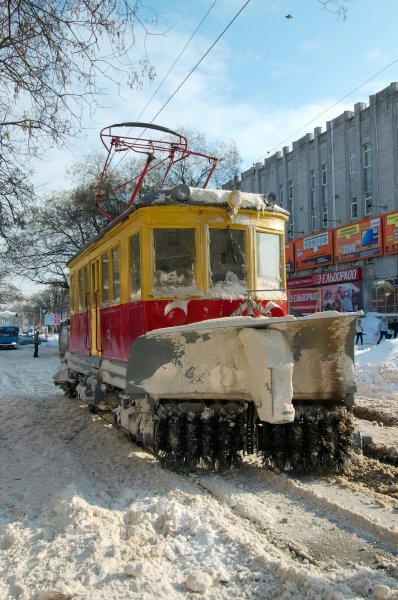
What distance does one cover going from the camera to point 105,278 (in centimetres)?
779

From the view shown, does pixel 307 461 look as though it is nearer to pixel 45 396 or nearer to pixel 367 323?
pixel 45 396

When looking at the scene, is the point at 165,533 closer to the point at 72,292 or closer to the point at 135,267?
the point at 135,267

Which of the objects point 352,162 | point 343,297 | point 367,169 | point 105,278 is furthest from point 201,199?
point 352,162

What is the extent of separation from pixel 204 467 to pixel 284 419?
141 cm

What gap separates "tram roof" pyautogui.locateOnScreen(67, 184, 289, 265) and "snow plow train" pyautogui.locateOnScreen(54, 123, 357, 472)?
1 centimetres

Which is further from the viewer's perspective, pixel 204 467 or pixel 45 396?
pixel 45 396

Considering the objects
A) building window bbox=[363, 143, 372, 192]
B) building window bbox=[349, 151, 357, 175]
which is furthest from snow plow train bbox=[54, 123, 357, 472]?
building window bbox=[349, 151, 357, 175]

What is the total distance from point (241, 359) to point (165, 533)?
1786 mm

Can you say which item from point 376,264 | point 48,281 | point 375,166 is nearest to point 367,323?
point 376,264

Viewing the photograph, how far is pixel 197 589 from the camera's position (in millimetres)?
3299

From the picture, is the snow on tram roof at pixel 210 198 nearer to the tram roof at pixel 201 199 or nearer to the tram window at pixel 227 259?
the tram roof at pixel 201 199

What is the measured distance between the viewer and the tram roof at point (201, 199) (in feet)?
19.5

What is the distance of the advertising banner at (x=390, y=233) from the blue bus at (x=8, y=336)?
3111 centimetres

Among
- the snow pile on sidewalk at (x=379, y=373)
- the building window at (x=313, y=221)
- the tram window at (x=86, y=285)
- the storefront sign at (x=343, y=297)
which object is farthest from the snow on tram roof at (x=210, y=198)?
the building window at (x=313, y=221)
